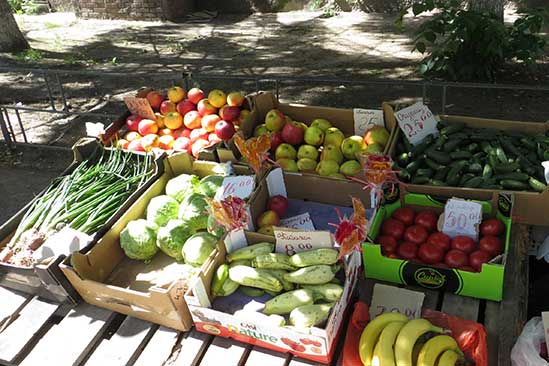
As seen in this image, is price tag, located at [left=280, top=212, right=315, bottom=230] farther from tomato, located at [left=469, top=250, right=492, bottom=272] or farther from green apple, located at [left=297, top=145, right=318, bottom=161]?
tomato, located at [left=469, top=250, right=492, bottom=272]

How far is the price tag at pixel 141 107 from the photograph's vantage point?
3928 millimetres

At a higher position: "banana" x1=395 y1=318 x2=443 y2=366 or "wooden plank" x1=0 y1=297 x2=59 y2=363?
"banana" x1=395 y1=318 x2=443 y2=366

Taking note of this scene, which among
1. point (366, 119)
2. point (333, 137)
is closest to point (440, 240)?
point (333, 137)

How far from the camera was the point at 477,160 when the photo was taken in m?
2.98

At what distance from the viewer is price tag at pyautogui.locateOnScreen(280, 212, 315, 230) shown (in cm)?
278

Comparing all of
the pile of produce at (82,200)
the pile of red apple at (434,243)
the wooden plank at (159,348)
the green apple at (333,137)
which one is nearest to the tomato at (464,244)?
the pile of red apple at (434,243)

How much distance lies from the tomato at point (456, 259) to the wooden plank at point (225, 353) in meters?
1.03

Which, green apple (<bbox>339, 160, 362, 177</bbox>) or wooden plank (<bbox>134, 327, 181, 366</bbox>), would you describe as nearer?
wooden plank (<bbox>134, 327, 181, 366</bbox>)

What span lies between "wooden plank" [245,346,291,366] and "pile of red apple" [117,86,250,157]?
5.58ft

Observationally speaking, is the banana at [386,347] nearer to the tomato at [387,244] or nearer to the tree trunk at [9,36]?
the tomato at [387,244]

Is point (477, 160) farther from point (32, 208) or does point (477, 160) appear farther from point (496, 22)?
point (496, 22)

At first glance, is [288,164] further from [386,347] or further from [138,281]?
[386,347]

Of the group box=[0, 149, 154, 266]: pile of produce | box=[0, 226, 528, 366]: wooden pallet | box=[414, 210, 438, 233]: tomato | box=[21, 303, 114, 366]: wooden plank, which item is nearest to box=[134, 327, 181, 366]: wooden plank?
box=[0, 226, 528, 366]: wooden pallet

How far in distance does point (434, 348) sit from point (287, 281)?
2.21 ft
